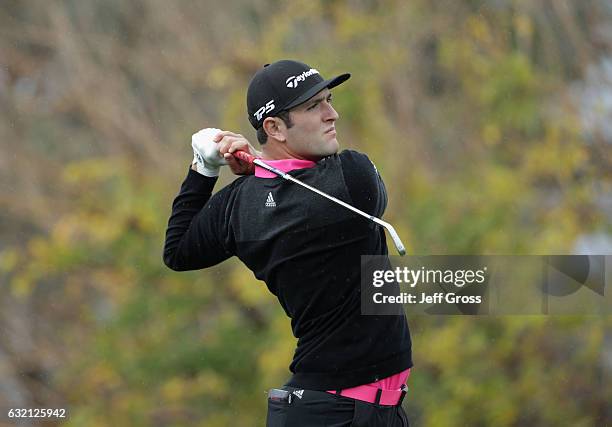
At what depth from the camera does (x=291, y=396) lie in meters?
4.03

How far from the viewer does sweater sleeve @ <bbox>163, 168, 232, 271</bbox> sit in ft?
13.5

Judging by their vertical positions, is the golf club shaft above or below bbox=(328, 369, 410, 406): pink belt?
above

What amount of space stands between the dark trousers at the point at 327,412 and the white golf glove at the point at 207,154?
0.84 metres

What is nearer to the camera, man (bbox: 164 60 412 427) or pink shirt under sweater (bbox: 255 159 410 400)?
man (bbox: 164 60 412 427)

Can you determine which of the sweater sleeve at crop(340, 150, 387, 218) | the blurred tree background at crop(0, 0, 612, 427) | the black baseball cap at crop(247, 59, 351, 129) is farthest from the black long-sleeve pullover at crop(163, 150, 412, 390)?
the blurred tree background at crop(0, 0, 612, 427)

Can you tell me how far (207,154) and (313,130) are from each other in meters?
0.38

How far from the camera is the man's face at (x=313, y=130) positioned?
13.1ft

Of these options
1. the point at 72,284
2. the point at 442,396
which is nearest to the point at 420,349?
the point at 442,396

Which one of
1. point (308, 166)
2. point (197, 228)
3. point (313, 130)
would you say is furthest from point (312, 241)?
point (197, 228)

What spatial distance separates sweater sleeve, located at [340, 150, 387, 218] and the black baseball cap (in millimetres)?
257

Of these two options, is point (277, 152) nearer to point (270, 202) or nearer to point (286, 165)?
point (286, 165)

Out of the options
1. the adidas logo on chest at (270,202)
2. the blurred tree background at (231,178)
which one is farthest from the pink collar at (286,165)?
the blurred tree background at (231,178)

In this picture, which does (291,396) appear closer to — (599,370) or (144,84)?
(599,370)

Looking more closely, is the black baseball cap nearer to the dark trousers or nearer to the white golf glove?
the white golf glove
